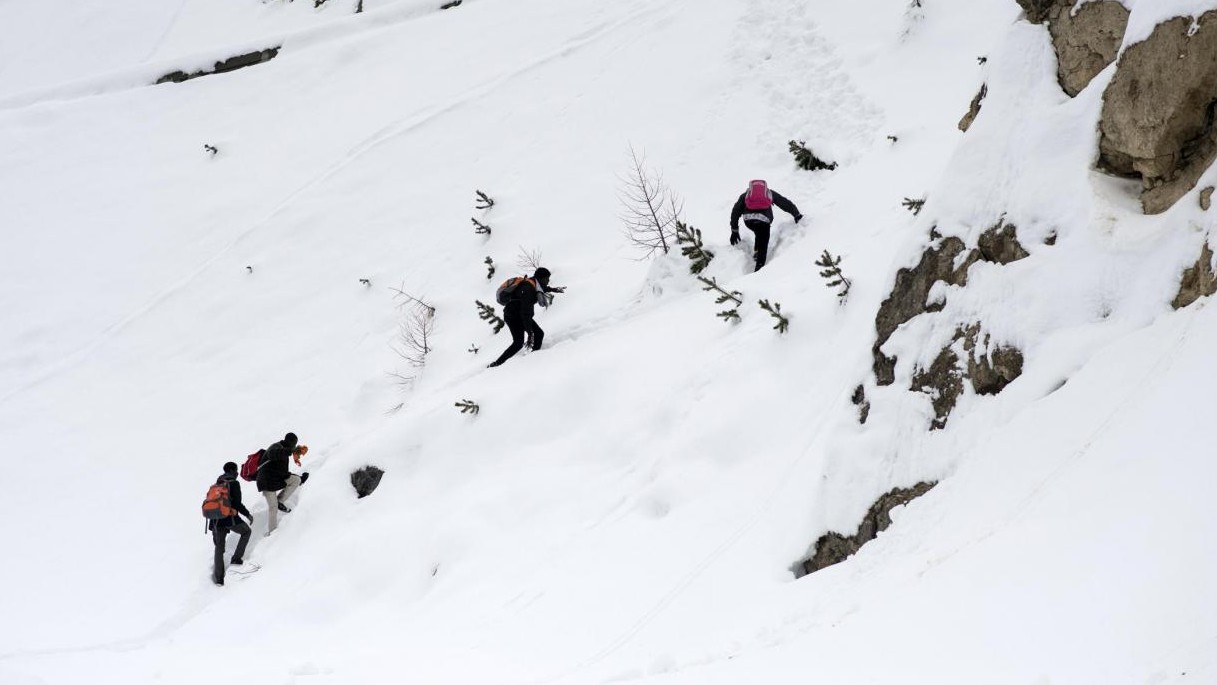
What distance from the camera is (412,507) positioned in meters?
9.25

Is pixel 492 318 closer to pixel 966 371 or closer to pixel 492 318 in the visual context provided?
pixel 492 318

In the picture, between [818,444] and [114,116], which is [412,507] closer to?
[818,444]

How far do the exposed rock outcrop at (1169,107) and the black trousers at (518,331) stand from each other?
20.4 ft

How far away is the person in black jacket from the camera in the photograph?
9758 mm

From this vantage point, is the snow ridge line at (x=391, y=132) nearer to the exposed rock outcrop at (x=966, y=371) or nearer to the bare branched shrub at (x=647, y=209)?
the bare branched shrub at (x=647, y=209)

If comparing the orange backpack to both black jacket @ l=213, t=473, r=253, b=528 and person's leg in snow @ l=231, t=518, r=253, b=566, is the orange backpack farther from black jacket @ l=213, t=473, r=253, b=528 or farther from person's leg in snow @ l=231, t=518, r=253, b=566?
person's leg in snow @ l=231, t=518, r=253, b=566

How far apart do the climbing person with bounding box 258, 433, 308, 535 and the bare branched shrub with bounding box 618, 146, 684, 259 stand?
4658 mm

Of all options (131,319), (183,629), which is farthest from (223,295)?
(183,629)

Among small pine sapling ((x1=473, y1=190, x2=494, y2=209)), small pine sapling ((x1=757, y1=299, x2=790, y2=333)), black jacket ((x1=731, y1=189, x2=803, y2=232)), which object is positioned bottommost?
small pine sapling ((x1=473, y1=190, x2=494, y2=209))

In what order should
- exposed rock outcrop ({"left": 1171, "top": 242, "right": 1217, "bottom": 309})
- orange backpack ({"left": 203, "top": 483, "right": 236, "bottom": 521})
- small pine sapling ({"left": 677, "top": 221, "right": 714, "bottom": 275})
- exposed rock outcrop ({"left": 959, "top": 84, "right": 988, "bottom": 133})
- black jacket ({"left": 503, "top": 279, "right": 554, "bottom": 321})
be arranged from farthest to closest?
1. small pine sapling ({"left": 677, "top": 221, "right": 714, "bottom": 275})
2. black jacket ({"left": 503, "top": 279, "right": 554, "bottom": 321})
3. orange backpack ({"left": 203, "top": 483, "right": 236, "bottom": 521})
4. exposed rock outcrop ({"left": 959, "top": 84, "right": 988, "bottom": 133})
5. exposed rock outcrop ({"left": 1171, "top": 242, "right": 1217, "bottom": 309})

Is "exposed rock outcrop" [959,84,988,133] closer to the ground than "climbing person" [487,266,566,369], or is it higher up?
higher up

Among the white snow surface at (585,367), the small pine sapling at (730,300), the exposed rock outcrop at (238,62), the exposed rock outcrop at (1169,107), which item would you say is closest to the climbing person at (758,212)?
the white snow surface at (585,367)

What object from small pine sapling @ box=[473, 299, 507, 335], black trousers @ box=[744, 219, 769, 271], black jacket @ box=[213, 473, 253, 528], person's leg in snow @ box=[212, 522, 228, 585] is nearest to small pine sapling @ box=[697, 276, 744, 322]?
black trousers @ box=[744, 219, 769, 271]

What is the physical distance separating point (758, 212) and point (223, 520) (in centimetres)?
662
